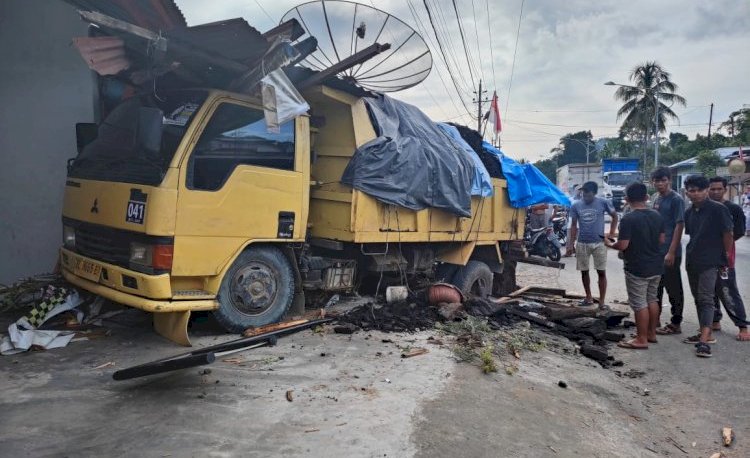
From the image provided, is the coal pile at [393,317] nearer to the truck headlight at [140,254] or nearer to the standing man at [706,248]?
the truck headlight at [140,254]

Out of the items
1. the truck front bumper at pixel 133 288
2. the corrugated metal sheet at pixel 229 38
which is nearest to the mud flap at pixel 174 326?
the truck front bumper at pixel 133 288

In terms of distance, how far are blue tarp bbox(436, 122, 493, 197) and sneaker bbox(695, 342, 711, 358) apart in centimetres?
278

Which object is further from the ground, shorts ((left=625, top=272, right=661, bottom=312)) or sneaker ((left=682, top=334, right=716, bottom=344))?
shorts ((left=625, top=272, right=661, bottom=312))

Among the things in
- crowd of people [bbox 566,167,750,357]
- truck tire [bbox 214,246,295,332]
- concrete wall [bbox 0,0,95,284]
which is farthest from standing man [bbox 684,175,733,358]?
concrete wall [bbox 0,0,95,284]

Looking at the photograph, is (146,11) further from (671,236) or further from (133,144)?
(671,236)

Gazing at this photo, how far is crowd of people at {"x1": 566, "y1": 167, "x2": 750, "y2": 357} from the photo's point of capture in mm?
5293

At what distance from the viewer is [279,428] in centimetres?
293

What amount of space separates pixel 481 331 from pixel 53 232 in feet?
16.7

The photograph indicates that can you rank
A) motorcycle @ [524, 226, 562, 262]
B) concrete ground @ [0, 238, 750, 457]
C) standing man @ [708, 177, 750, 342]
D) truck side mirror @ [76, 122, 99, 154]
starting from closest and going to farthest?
concrete ground @ [0, 238, 750, 457] < truck side mirror @ [76, 122, 99, 154] < standing man @ [708, 177, 750, 342] < motorcycle @ [524, 226, 562, 262]

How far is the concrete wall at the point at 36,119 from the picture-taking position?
232 inches

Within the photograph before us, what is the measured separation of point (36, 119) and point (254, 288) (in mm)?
3682

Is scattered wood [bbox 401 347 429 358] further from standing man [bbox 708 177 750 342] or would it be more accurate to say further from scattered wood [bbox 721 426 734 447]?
standing man [bbox 708 177 750 342]

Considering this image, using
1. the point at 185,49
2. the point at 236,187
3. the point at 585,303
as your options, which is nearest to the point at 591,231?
the point at 585,303

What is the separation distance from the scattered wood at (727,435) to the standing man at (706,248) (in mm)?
1925
